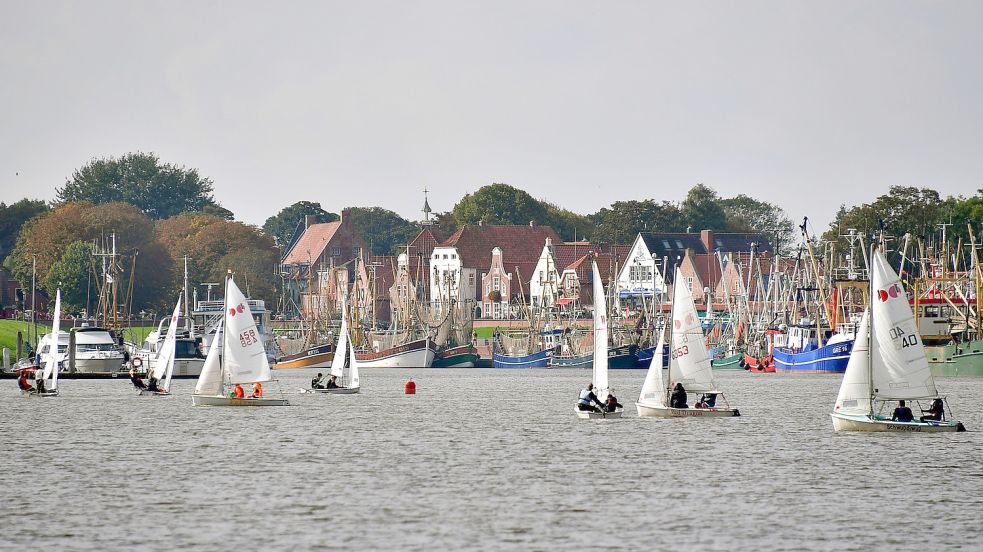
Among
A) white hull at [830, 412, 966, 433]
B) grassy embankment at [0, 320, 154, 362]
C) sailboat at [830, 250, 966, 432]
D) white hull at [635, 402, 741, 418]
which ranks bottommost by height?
white hull at [830, 412, 966, 433]

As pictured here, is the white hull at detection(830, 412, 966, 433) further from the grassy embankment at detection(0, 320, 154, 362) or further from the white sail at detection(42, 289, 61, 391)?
the grassy embankment at detection(0, 320, 154, 362)

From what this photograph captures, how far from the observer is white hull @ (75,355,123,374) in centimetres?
12471

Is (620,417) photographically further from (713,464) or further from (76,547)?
(76,547)

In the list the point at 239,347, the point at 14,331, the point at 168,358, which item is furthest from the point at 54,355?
the point at 14,331

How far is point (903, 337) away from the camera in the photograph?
54.0 metres

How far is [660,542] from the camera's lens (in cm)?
3522

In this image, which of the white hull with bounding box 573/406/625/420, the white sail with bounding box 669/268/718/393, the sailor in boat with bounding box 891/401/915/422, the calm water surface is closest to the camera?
the calm water surface

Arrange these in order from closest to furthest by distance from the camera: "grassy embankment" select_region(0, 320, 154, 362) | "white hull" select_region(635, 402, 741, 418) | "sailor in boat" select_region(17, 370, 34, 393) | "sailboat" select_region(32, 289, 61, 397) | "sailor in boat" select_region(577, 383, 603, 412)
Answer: "white hull" select_region(635, 402, 741, 418) → "sailor in boat" select_region(577, 383, 603, 412) → "sailboat" select_region(32, 289, 61, 397) → "sailor in boat" select_region(17, 370, 34, 393) → "grassy embankment" select_region(0, 320, 154, 362)

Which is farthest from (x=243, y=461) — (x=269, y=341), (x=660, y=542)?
(x=269, y=341)

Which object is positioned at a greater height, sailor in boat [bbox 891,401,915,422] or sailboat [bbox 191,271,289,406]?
sailboat [bbox 191,271,289,406]

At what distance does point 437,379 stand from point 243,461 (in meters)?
80.6

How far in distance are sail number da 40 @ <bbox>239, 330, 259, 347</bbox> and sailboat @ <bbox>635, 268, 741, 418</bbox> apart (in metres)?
19.1

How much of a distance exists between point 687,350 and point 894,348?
12.3 meters

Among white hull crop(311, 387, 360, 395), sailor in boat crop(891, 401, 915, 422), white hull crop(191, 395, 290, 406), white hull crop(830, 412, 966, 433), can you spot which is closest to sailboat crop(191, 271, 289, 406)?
white hull crop(191, 395, 290, 406)
